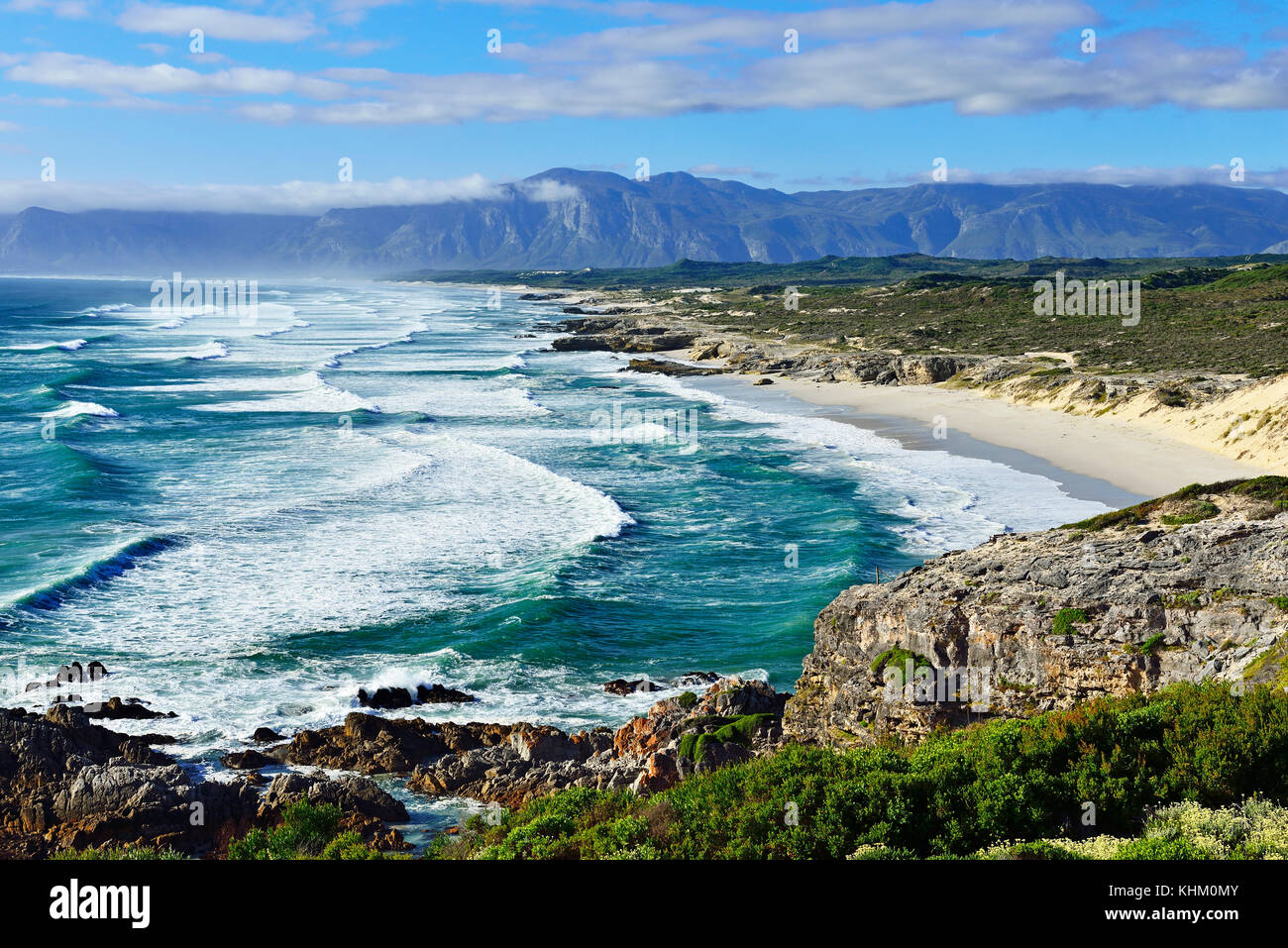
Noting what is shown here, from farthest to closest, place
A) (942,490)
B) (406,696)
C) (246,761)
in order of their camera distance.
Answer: (942,490)
(406,696)
(246,761)

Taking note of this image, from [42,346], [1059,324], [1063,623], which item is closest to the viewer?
[1063,623]

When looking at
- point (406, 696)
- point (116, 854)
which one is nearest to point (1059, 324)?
point (406, 696)

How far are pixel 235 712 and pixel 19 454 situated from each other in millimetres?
26757

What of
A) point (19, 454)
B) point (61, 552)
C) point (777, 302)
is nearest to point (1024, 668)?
point (61, 552)

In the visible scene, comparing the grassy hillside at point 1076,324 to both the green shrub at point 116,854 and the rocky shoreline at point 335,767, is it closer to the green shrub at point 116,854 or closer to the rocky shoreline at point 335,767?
the rocky shoreline at point 335,767

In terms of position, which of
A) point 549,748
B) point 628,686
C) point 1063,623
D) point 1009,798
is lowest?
point 628,686

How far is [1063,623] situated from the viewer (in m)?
12.7

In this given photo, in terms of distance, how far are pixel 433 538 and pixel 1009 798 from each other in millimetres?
21306

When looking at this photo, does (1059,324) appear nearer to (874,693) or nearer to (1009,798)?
(874,693)

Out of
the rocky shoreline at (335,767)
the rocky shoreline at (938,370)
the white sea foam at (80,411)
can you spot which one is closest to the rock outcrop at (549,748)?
the rocky shoreline at (335,767)

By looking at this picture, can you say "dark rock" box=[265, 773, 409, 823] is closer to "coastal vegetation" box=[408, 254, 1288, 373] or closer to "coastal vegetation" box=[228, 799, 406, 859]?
"coastal vegetation" box=[228, 799, 406, 859]

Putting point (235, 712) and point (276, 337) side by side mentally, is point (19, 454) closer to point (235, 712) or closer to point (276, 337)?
point (235, 712)

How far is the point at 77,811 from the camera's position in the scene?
12.9m

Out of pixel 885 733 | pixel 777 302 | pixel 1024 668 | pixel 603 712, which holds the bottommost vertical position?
pixel 603 712
